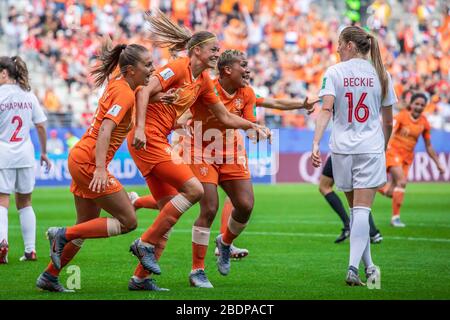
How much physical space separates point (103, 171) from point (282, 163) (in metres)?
22.6

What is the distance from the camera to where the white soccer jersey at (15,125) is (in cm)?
1110

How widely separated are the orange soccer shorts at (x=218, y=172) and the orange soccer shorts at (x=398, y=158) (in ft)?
23.8

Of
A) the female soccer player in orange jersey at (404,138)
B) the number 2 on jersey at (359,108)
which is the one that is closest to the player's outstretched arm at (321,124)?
the number 2 on jersey at (359,108)

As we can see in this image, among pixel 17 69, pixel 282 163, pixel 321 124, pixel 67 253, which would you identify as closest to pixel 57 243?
pixel 67 253

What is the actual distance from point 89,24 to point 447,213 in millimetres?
16523

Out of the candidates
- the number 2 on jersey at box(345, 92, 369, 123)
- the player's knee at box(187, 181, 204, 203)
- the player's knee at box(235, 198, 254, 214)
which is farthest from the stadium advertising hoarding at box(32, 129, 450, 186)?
the player's knee at box(187, 181, 204, 203)

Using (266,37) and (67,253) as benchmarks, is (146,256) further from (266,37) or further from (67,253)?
(266,37)

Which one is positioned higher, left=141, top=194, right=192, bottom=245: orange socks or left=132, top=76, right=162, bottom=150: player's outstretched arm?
left=132, top=76, right=162, bottom=150: player's outstretched arm

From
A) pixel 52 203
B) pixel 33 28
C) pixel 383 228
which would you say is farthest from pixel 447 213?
pixel 33 28

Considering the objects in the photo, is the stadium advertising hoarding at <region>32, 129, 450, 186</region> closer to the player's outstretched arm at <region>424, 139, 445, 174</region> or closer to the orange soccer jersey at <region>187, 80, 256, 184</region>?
the player's outstretched arm at <region>424, 139, 445, 174</region>

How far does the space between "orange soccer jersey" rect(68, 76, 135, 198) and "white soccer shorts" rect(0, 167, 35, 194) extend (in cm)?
332

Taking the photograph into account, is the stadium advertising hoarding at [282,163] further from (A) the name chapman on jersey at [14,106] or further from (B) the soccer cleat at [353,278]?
(B) the soccer cleat at [353,278]

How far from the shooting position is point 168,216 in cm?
823

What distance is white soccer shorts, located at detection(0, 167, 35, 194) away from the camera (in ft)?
36.4
